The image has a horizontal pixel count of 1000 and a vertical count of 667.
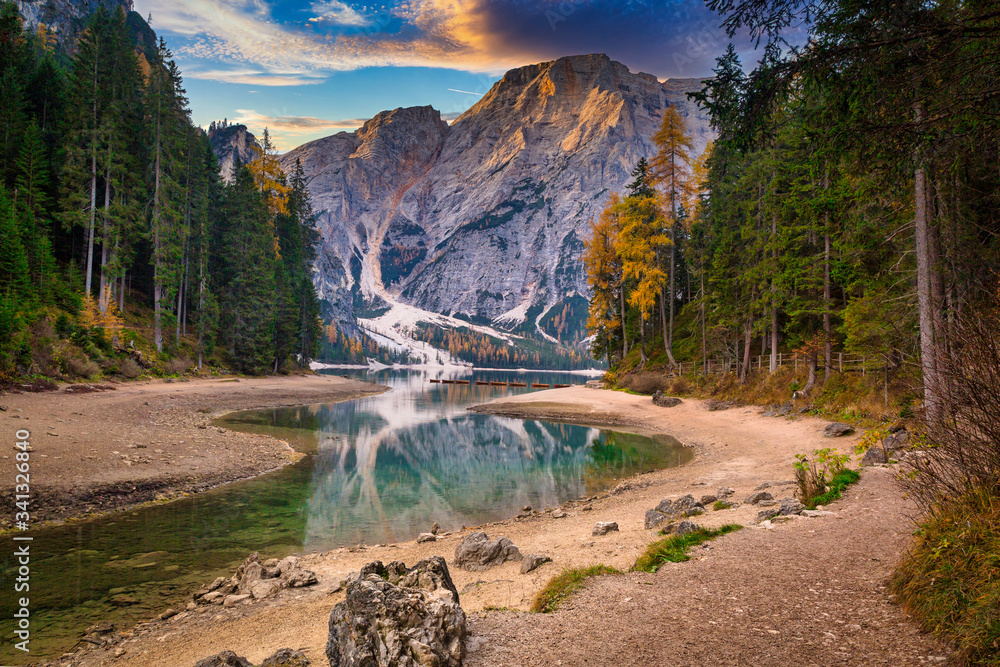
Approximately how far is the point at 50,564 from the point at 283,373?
176 feet

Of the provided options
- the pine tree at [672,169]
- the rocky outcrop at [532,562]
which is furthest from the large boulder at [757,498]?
the pine tree at [672,169]

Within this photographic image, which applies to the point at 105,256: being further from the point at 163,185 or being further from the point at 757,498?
the point at 757,498

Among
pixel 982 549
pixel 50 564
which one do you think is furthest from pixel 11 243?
pixel 982 549

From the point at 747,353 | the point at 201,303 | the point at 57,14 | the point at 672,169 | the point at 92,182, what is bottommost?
the point at 747,353

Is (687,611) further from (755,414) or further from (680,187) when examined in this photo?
(680,187)

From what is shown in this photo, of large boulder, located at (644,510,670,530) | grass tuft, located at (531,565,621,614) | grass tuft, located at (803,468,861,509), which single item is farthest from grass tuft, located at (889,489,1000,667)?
large boulder, located at (644,510,670,530)

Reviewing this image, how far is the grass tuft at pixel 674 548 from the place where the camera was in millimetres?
6176

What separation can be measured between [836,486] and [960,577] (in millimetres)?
6289

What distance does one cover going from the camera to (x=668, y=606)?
4.69 meters

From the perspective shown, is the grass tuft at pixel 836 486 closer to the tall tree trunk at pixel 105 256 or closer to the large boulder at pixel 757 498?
the large boulder at pixel 757 498

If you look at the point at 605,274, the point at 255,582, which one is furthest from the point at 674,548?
the point at 605,274

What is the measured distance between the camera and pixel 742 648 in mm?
3729

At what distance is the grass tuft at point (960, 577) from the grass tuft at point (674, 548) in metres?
2.35

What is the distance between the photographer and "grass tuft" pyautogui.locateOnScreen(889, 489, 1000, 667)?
3.11 meters
